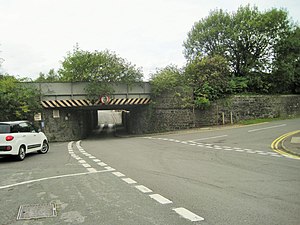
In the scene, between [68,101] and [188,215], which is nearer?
[188,215]

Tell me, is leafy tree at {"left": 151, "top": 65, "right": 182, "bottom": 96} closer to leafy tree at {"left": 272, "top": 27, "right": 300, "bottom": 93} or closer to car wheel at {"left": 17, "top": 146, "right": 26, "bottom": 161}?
leafy tree at {"left": 272, "top": 27, "right": 300, "bottom": 93}

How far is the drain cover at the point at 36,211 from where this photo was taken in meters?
5.64

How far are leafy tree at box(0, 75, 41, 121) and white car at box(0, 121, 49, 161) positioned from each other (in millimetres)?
12413

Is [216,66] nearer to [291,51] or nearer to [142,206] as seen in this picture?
[291,51]

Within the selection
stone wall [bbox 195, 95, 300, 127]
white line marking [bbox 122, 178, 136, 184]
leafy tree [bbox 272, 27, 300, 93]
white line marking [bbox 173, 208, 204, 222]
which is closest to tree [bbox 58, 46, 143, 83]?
stone wall [bbox 195, 95, 300, 127]

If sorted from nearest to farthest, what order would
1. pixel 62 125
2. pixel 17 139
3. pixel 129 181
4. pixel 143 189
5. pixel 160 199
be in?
pixel 160 199
pixel 143 189
pixel 129 181
pixel 17 139
pixel 62 125

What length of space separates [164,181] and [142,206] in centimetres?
237

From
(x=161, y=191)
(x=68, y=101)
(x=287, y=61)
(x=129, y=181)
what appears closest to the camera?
(x=161, y=191)

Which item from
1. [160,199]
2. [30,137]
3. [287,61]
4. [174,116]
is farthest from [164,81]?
[160,199]

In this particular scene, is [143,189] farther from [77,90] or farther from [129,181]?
[77,90]

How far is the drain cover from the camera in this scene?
564 centimetres

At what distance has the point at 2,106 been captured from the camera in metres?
26.5

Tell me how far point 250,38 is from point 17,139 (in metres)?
32.3

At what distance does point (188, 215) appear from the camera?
5348 mm
